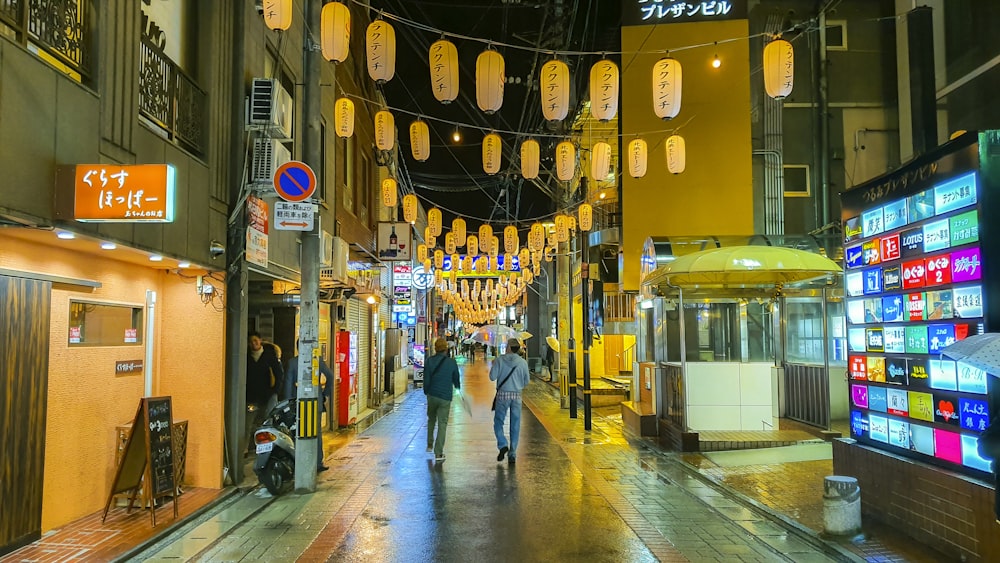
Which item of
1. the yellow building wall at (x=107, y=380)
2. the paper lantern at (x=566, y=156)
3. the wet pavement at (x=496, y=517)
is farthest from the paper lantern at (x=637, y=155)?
the yellow building wall at (x=107, y=380)

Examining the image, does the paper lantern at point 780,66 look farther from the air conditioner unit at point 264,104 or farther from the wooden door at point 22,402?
the wooden door at point 22,402

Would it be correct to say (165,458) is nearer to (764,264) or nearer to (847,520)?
(847,520)

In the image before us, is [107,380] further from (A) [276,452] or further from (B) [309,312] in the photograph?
(B) [309,312]

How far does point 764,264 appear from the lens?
1179cm

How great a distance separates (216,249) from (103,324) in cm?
176

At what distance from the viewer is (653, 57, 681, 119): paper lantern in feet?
42.1

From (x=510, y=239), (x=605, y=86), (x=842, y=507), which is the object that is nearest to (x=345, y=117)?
(x=605, y=86)

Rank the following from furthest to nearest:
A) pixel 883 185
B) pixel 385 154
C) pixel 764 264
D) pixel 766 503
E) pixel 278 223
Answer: pixel 385 154 < pixel 764 264 < pixel 278 223 < pixel 766 503 < pixel 883 185

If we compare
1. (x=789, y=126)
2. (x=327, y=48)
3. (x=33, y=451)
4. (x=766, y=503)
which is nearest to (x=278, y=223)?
(x=327, y=48)

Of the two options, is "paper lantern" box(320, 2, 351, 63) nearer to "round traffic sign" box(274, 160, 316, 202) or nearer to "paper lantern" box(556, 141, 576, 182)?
"round traffic sign" box(274, 160, 316, 202)

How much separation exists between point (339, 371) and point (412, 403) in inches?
295

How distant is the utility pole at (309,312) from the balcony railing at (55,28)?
10.4 feet

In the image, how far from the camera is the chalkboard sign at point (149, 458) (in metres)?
7.65

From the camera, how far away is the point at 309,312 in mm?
9703
